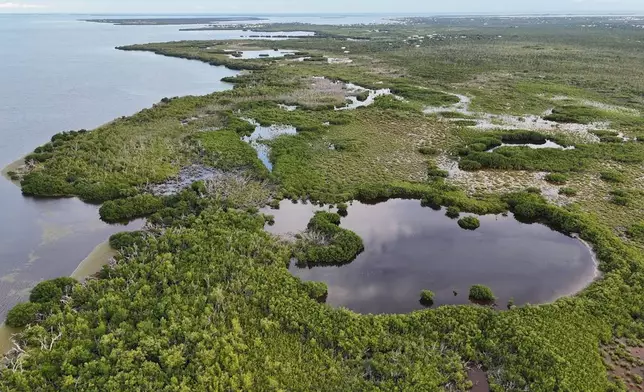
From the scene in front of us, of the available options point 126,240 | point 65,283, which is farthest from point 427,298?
point 65,283

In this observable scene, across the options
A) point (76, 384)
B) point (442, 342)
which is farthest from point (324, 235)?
point (76, 384)

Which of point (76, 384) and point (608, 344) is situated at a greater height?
point (76, 384)

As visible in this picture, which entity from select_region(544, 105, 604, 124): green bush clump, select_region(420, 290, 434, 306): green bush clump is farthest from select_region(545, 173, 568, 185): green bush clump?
select_region(420, 290, 434, 306): green bush clump

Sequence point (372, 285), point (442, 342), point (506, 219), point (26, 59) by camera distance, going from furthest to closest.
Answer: point (26, 59) → point (506, 219) → point (372, 285) → point (442, 342)

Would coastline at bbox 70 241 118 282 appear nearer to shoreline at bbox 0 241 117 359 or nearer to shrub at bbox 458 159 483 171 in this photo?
shoreline at bbox 0 241 117 359

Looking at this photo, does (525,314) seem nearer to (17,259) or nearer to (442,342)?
(442,342)

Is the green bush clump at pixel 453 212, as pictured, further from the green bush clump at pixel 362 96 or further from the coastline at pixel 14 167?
the green bush clump at pixel 362 96
